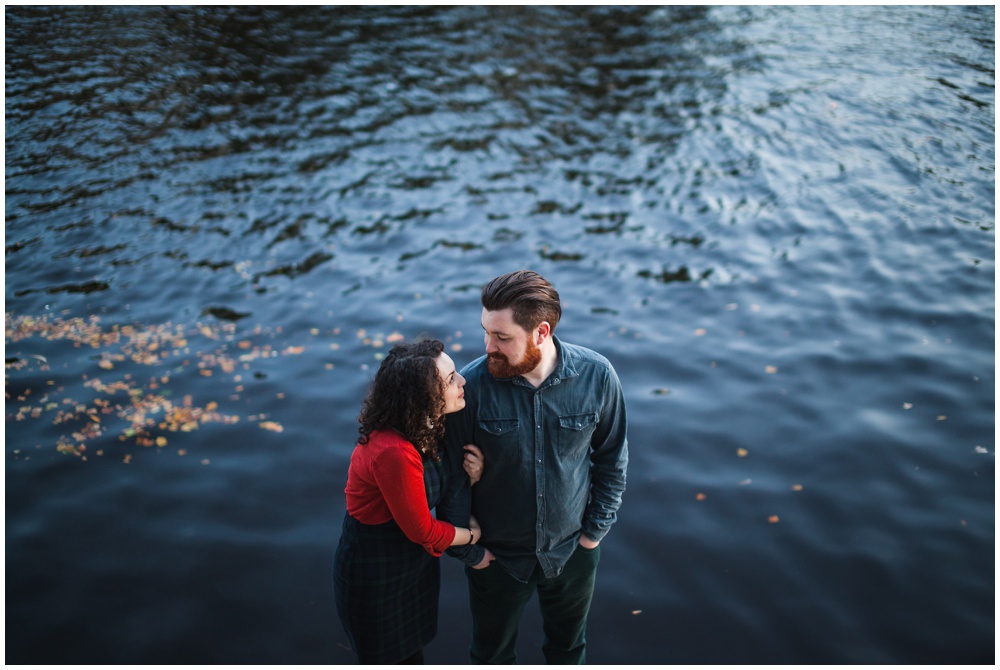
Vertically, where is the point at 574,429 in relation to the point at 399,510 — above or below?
above

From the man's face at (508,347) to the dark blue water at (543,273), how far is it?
254 cm

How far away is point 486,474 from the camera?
3.79 m

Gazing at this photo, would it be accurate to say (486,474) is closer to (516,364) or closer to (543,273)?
(516,364)

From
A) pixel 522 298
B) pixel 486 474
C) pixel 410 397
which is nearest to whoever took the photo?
pixel 410 397

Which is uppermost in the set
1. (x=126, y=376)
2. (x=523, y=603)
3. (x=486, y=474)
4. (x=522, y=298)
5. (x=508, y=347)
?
(x=522, y=298)

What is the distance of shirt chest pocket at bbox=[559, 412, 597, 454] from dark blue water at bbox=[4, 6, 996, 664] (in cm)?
214

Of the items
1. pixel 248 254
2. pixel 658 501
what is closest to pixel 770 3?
pixel 248 254

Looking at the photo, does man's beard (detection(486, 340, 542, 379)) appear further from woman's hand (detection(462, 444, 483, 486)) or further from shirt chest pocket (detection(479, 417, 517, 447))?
woman's hand (detection(462, 444, 483, 486))

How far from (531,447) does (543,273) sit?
638 centimetres

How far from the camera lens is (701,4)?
1950 cm

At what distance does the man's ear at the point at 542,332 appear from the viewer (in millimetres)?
3629

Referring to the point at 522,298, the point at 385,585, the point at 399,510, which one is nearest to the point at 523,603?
the point at 385,585

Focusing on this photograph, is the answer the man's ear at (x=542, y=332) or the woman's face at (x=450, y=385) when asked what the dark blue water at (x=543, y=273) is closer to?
the woman's face at (x=450, y=385)

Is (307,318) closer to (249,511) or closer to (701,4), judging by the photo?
(249,511)
